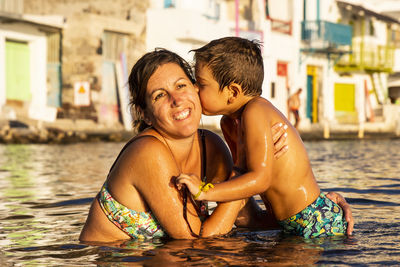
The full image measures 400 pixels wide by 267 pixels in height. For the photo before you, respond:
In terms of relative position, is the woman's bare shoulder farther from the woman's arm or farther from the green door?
the green door

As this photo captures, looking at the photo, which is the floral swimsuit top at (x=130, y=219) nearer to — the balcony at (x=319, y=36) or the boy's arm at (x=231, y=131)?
the boy's arm at (x=231, y=131)

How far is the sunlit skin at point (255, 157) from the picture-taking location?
12.1 feet

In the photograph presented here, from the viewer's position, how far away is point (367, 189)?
23.0ft

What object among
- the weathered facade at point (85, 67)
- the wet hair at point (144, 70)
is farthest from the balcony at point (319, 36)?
the wet hair at point (144, 70)

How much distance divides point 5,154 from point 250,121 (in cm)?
899

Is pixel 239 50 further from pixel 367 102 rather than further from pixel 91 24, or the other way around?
pixel 367 102

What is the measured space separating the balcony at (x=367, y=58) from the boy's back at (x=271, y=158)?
3065 centimetres

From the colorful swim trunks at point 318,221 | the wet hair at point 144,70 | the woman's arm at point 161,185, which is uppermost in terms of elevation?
the wet hair at point 144,70

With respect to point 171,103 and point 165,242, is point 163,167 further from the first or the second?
point 165,242

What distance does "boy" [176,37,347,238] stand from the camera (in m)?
3.70

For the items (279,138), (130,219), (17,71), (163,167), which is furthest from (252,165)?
(17,71)

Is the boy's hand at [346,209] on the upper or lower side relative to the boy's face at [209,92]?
lower

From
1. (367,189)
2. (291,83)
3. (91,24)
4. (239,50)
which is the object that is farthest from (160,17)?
(239,50)

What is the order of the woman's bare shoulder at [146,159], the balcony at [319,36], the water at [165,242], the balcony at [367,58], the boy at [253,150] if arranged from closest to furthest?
the water at [165,242]
the woman's bare shoulder at [146,159]
the boy at [253,150]
the balcony at [319,36]
the balcony at [367,58]
